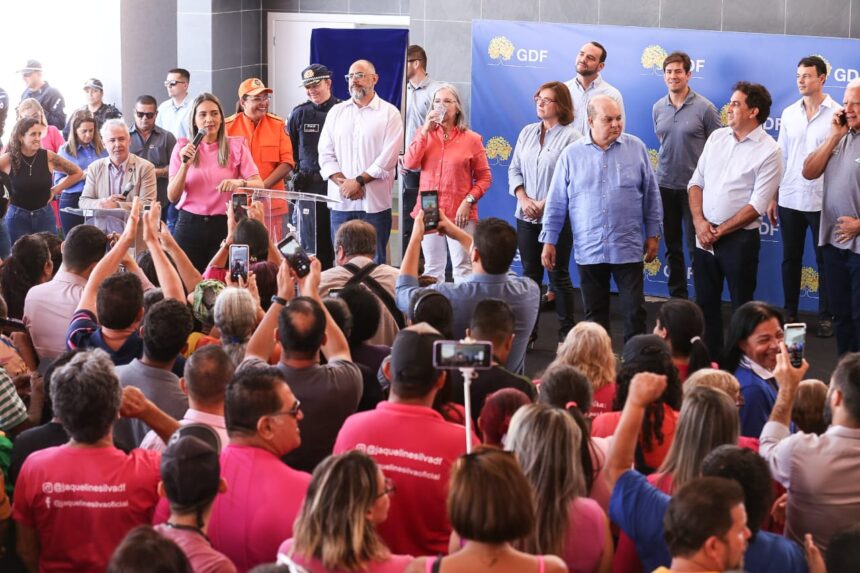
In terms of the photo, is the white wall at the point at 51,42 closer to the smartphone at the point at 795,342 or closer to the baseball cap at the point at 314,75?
the baseball cap at the point at 314,75

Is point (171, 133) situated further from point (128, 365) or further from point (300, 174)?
point (128, 365)

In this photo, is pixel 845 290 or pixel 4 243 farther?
pixel 4 243

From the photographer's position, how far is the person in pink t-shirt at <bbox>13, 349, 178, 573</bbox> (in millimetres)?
3395

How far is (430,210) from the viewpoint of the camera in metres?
Result: 5.96

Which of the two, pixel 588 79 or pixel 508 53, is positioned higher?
pixel 508 53

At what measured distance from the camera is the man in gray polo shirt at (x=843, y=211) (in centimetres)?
710

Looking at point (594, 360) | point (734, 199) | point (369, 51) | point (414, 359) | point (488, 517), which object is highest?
point (369, 51)

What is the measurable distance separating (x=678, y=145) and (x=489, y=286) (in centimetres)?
404

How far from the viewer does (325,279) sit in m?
5.64

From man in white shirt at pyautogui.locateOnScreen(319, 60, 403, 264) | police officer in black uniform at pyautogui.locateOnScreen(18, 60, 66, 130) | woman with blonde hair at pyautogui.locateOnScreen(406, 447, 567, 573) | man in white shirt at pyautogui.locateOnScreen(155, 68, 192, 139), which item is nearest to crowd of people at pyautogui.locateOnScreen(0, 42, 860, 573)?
woman with blonde hair at pyautogui.locateOnScreen(406, 447, 567, 573)

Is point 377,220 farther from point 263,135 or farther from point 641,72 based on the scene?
point 641,72

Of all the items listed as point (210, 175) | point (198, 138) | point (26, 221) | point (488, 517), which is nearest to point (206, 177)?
point (210, 175)

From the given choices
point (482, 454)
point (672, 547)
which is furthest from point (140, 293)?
point (672, 547)

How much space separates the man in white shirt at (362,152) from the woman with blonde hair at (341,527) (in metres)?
5.97
